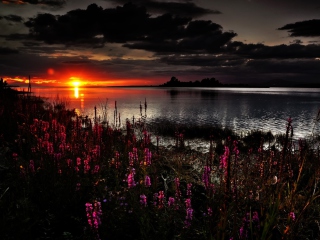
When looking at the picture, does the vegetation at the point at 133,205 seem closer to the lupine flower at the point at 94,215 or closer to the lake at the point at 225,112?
the lupine flower at the point at 94,215

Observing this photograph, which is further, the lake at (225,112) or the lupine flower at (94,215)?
the lake at (225,112)

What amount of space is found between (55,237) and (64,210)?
523 mm

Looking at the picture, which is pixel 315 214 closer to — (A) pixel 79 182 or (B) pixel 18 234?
(A) pixel 79 182

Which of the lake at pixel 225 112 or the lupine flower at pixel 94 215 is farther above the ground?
the lupine flower at pixel 94 215

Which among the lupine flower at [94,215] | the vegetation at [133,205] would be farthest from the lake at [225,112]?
the lupine flower at [94,215]

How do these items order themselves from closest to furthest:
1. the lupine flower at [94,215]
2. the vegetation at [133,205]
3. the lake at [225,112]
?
the lupine flower at [94,215]
the vegetation at [133,205]
the lake at [225,112]

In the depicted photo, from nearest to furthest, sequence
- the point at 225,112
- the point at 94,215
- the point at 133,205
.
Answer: the point at 94,215 < the point at 133,205 < the point at 225,112

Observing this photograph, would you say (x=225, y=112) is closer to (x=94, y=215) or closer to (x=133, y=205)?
(x=133, y=205)

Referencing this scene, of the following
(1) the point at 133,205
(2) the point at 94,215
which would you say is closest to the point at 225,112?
(1) the point at 133,205

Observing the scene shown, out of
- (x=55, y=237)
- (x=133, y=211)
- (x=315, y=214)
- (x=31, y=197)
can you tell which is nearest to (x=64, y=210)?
(x=55, y=237)

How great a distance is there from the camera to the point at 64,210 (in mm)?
4258

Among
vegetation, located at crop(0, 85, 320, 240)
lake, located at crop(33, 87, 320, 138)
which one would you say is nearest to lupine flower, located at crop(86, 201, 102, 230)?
vegetation, located at crop(0, 85, 320, 240)

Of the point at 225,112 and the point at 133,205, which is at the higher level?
the point at 133,205

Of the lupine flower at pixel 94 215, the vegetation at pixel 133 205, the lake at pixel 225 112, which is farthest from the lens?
the lake at pixel 225 112
